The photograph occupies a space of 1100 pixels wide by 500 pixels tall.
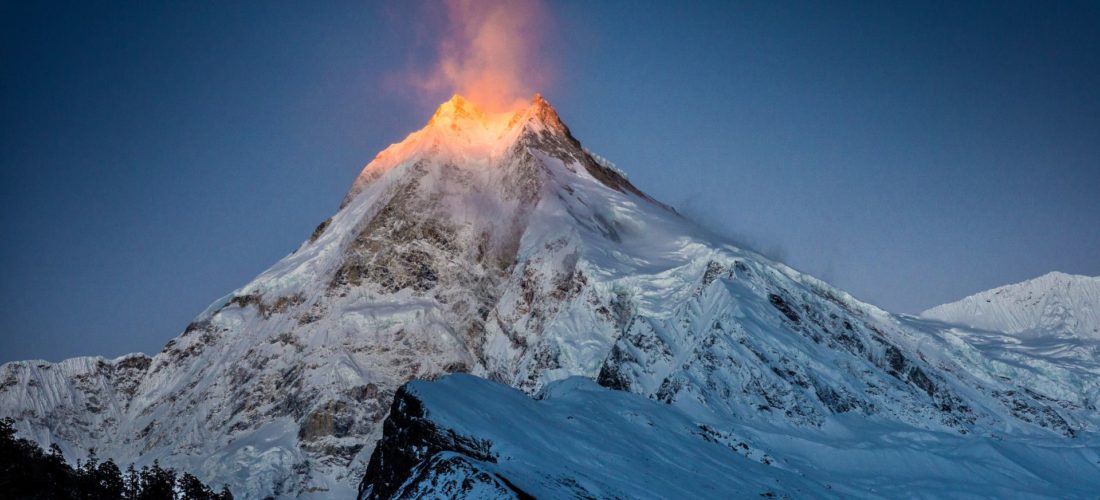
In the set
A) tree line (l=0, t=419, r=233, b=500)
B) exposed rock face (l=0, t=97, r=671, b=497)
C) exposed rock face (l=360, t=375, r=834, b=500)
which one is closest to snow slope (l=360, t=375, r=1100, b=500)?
exposed rock face (l=360, t=375, r=834, b=500)

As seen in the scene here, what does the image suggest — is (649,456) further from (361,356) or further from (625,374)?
(361,356)

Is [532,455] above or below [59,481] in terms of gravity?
above

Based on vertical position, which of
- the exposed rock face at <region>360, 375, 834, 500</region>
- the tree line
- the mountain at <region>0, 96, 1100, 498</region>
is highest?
the mountain at <region>0, 96, 1100, 498</region>

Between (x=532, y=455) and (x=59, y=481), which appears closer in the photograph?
(x=532, y=455)

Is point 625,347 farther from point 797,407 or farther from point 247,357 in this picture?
point 247,357

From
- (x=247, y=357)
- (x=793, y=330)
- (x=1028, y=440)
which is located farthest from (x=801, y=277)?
(x=247, y=357)

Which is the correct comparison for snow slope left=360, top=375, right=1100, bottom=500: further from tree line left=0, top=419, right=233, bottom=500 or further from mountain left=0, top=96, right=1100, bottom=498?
tree line left=0, top=419, right=233, bottom=500

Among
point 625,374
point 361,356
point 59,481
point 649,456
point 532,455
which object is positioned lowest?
point 59,481

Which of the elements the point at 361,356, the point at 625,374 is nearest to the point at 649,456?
the point at 625,374

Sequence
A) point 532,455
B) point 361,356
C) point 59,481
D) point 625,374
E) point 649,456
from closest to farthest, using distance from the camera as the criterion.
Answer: point 532,455
point 649,456
point 59,481
point 625,374
point 361,356
